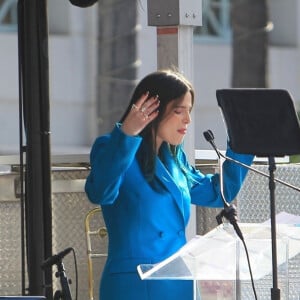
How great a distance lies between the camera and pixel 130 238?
4277mm

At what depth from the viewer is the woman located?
13.8 ft

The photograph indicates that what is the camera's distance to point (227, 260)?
13.7 ft

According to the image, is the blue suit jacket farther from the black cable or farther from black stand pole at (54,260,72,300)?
the black cable

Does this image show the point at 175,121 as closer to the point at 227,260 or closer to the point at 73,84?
the point at 227,260

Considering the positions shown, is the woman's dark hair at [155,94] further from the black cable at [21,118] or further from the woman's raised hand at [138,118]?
the black cable at [21,118]

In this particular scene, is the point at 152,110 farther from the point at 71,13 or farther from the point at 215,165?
the point at 71,13

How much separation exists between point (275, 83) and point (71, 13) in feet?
16.3

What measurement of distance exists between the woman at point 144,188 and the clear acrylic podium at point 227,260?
0.53ft

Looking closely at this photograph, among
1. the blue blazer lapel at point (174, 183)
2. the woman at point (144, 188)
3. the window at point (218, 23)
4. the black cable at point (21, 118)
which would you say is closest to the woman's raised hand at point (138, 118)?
the woman at point (144, 188)

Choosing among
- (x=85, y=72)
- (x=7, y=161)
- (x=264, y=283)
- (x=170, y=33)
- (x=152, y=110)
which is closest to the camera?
(x=152, y=110)

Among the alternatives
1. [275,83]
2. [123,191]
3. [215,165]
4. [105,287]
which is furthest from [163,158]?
[275,83]

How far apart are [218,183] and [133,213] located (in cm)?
57

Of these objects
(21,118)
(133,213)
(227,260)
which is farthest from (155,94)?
(21,118)

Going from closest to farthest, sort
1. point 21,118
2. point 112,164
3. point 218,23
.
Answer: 1. point 112,164
2. point 21,118
3. point 218,23
